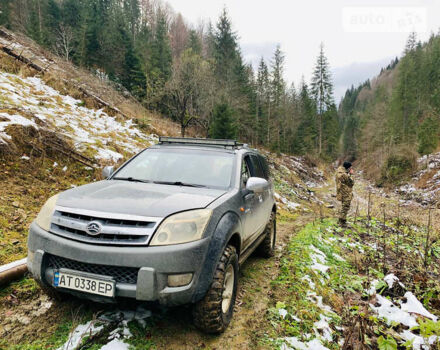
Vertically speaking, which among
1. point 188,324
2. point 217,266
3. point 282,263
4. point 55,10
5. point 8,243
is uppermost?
point 55,10

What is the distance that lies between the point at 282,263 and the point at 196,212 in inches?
127

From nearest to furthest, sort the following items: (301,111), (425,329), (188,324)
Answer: (188,324)
(425,329)
(301,111)

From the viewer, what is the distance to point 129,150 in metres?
9.75

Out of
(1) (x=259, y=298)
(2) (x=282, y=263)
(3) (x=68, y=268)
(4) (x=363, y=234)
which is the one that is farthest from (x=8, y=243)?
(4) (x=363, y=234)

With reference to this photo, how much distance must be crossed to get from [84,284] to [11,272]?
166 cm

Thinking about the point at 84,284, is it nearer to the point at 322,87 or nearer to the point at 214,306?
the point at 214,306

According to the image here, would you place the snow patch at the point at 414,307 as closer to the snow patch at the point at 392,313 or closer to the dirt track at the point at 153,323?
the snow patch at the point at 392,313

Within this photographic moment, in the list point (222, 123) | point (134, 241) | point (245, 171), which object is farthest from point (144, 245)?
point (222, 123)

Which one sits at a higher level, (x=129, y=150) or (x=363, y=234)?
(x=129, y=150)

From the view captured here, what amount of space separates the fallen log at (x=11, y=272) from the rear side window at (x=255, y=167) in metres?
3.26

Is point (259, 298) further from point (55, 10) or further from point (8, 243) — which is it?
point (55, 10)

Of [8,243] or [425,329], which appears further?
[8,243]

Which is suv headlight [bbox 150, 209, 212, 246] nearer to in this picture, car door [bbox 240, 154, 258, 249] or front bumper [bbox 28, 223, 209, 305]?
front bumper [bbox 28, 223, 209, 305]

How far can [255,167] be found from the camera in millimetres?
4281
